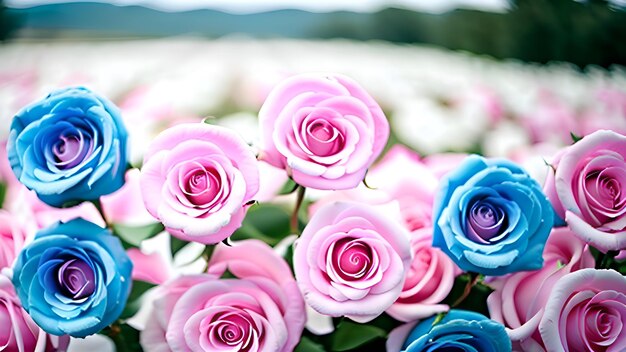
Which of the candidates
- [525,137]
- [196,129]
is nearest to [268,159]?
[196,129]

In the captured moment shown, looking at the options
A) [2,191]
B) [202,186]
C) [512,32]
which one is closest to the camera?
[202,186]

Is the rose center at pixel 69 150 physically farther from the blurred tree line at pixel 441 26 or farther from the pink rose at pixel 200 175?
the blurred tree line at pixel 441 26

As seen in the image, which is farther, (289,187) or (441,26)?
(441,26)

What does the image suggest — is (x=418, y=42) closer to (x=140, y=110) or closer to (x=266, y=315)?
(x=140, y=110)

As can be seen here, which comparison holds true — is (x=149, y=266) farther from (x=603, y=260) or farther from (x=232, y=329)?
(x=603, y=260)

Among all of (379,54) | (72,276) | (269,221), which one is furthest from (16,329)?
(379,54)

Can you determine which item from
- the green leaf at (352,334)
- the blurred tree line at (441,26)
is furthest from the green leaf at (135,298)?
the blurred tree line at (441,26)

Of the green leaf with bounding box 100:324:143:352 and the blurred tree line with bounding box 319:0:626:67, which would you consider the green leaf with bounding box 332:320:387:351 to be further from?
the blurred tree line with bounding box 319:0:626:67

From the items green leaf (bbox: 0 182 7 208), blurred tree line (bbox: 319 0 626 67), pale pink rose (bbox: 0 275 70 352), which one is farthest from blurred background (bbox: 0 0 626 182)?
pale pink rose (bbox: 0 275 70 352)
